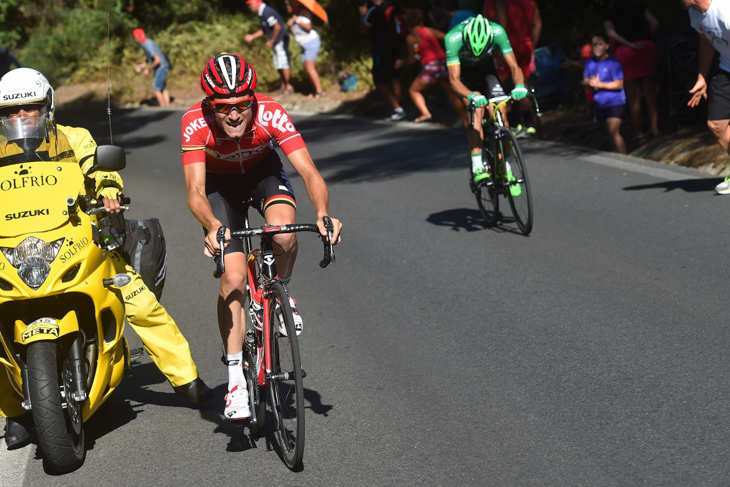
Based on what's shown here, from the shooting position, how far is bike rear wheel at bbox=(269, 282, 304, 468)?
4504 mm

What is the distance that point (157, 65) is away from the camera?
24.8 meters

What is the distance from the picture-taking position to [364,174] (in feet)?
44.0

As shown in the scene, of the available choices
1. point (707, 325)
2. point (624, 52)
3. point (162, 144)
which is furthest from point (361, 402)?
point (162, 144)

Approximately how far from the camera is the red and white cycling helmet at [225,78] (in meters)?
4.95

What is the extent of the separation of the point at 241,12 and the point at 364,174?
19.9 meters

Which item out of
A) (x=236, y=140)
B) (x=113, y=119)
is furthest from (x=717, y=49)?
(x=113, y=119)

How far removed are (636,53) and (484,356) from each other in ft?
26.8

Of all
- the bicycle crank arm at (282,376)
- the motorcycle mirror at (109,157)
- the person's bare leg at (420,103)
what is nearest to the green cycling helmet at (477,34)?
the motorcycle mirror at (109,157)

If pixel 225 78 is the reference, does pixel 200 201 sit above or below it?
below

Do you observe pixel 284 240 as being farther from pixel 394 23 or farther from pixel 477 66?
pixel 394 23

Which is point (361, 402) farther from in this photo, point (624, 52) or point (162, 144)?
point (162, 144)

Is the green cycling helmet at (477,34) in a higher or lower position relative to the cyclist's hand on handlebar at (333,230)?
higher

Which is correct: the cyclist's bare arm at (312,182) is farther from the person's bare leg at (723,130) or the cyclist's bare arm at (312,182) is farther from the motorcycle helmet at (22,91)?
the person's bare leg at (723,130)

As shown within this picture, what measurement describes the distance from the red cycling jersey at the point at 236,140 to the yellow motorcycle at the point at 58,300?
0.42 meters
